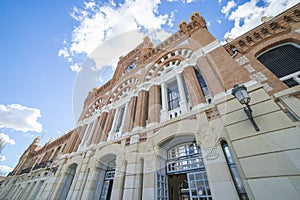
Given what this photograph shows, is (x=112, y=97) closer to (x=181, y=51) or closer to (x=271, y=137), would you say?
(x=181, y=51)

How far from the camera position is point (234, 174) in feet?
10.5

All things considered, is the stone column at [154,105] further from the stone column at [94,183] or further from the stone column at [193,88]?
the stone column at [94,183]

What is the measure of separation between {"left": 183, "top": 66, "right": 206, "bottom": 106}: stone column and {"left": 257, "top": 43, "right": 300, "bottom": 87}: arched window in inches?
118

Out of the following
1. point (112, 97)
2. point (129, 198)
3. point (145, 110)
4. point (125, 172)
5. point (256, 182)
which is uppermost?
point (112, 97)

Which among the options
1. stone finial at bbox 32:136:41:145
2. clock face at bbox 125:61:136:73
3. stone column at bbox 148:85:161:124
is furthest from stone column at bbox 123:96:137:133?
stone finial at bbox 32:136:41:145

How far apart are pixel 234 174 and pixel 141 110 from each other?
476cm

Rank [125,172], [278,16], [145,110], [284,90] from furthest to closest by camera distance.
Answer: [145,110], [278,16], [125,172], [284,90]

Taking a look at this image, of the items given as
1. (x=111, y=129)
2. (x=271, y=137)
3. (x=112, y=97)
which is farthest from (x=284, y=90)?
(x=112, y=97)

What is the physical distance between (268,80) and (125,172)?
21.9 ft

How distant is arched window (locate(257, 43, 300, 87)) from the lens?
185 inches

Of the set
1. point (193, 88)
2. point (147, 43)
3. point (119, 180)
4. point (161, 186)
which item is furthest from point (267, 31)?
point (119, 180)

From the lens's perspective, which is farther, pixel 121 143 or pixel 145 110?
pixel 145 110

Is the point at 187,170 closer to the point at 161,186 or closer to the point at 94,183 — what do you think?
the point at 161,186

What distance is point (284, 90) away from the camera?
4.01 m
